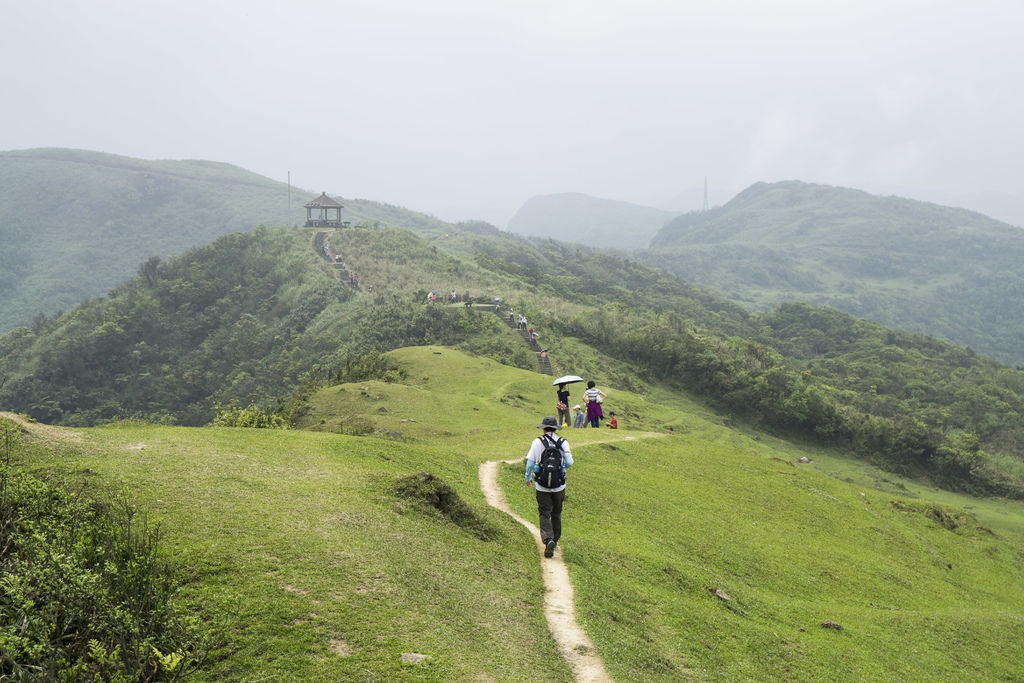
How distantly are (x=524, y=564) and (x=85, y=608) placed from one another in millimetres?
7353

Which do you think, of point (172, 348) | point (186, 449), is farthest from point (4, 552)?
point (172, 348)

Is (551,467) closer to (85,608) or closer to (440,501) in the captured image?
(440,501)

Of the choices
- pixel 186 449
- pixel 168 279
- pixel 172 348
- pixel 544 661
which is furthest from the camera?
pixel 168 279

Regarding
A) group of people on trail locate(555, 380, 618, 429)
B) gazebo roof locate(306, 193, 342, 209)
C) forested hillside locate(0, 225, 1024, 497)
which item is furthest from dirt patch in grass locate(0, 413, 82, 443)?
gazebo roof locate(306, 193, 342, 209)

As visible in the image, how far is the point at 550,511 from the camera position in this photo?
11984 millimetres

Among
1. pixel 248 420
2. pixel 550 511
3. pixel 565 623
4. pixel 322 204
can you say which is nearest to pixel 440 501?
pixel 550 511

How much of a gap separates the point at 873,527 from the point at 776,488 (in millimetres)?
3722

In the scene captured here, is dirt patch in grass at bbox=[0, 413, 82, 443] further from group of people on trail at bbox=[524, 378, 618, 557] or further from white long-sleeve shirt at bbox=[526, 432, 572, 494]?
group of people on trail at bbox=[524, 378, 618, 557]

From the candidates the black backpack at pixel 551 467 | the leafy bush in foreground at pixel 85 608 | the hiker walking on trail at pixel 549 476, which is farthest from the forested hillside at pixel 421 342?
the leafy bush in foreground at pixel 85 608

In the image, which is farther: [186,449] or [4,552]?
[186,449]

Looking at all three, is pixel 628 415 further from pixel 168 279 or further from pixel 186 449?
pixel 168 279

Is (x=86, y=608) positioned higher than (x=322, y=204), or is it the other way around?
(x=322, y=204)

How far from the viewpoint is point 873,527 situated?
22.6 m

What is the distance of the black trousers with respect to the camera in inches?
464
